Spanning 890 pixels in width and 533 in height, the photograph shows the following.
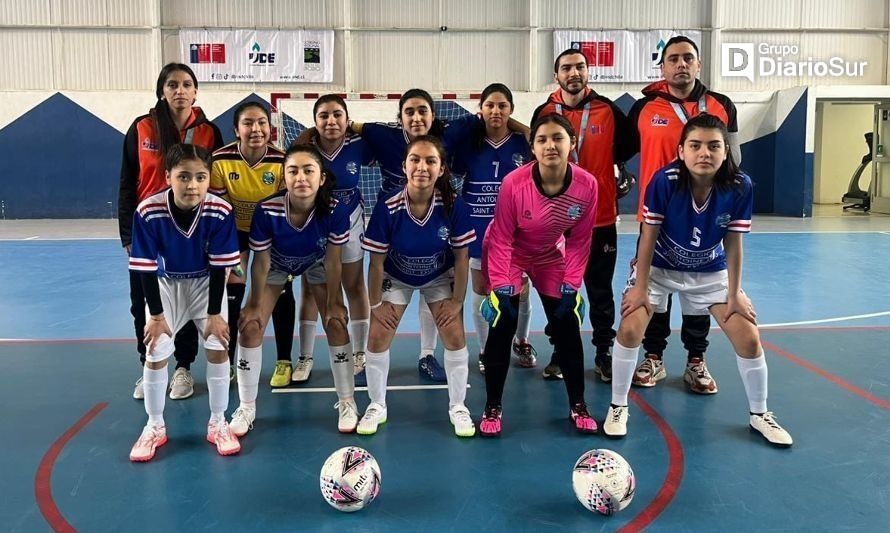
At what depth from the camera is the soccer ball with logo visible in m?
2.79

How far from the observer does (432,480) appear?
10.2 ft

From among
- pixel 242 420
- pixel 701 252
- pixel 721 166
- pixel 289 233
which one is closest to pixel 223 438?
pixel 242 420

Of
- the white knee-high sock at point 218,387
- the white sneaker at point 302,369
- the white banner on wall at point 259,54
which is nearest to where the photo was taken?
the white knee-high sock at point 218,387

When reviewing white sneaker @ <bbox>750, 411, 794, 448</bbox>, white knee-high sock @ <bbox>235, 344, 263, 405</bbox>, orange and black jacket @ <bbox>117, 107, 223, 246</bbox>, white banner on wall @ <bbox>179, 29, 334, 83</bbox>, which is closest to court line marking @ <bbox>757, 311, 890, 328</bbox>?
white sneaker @ <bbox>750, 411, 794, 448</bbox>

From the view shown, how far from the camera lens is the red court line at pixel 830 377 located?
3953 millimetres

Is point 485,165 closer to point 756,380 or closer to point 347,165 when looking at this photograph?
point 347,165

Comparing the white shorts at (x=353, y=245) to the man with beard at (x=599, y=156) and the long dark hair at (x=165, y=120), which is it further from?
the man with beard at (x=599, y=156)

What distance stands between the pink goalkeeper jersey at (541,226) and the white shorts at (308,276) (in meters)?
0.95

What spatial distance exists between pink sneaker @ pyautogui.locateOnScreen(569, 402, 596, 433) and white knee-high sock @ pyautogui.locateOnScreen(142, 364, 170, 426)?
2.08 meters

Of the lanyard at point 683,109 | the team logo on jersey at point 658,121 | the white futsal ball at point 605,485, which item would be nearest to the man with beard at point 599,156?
the team logo on jersey at point 658,121

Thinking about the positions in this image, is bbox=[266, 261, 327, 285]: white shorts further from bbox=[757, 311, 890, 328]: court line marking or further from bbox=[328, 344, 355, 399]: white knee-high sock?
bbox=[757, 311, 890, 328]: court line marking

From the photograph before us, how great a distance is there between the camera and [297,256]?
3.71 metres

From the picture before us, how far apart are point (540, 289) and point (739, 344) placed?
1.05 metres

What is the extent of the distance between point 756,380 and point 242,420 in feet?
8.72
